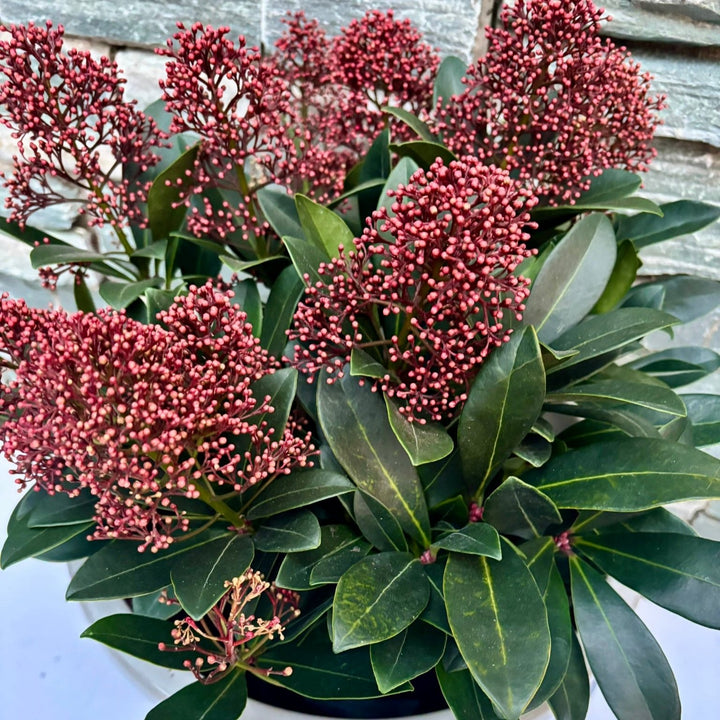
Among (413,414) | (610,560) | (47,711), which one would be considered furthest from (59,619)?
(610,560)

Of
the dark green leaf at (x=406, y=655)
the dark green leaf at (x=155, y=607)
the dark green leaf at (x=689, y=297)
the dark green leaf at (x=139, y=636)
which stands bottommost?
the dark green leaf at (x=155, y=607)

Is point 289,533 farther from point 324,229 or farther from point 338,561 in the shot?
point 324,229

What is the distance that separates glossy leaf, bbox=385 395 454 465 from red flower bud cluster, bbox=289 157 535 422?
1cm

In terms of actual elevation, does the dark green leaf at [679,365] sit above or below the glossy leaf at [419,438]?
below

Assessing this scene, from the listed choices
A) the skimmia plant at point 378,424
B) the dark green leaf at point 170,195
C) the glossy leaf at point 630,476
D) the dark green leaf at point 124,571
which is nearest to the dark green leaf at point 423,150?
the skimmia plant at point 378,424

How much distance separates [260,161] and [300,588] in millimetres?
452

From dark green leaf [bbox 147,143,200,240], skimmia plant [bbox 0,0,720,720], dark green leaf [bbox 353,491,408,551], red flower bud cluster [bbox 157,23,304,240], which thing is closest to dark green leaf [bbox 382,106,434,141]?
skimmia plant [bbox 0,0,720,720]

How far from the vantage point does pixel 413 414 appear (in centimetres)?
64

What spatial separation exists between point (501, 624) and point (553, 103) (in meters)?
0.54

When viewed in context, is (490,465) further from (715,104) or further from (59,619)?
(715,104)

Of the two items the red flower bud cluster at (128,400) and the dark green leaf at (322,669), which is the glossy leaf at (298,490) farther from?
the dark green leaf at (322,669)

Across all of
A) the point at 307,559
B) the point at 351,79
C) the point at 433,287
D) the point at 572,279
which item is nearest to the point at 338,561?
the point at 307,559

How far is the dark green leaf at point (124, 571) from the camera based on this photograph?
0.60 m

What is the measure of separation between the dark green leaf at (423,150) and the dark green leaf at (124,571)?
0.46 meters
